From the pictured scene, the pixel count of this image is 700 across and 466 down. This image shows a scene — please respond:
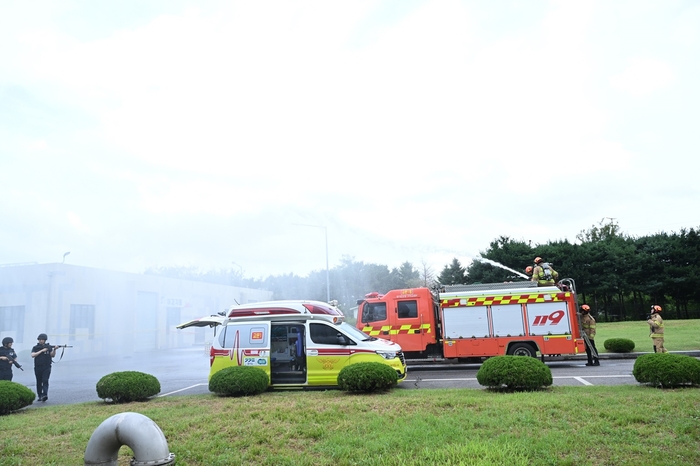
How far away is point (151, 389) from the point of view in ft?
32.3

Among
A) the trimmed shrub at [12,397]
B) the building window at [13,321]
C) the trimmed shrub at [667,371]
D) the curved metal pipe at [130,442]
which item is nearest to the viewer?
the curved metal pipe at [130,442]

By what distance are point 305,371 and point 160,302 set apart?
2314 cm

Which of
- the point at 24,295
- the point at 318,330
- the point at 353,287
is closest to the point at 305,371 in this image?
the point at 318,330

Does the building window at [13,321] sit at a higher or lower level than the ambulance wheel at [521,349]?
higher

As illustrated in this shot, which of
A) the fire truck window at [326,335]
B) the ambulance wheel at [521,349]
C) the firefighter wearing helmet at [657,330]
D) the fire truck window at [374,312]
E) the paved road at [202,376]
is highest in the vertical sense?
the fire truck window at [374,312]

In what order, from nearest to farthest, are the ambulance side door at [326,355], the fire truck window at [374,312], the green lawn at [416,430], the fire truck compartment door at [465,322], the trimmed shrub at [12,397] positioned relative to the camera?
the green lawn at [416,430]
the trimmed shrub at [12,397]
the ambulance side door at [326,355]
the fire truck compartment door at [465,322]
the fire truck window at [374,312]

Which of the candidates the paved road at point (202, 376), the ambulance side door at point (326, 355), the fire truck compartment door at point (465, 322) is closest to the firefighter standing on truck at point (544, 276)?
the fire truck compartment door at point (465, 322)

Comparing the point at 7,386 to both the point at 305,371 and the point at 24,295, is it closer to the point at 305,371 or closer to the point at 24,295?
the point at 305,371

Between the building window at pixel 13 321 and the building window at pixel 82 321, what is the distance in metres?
2.18

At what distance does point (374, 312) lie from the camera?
16406mm

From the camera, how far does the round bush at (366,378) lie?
9078 mm

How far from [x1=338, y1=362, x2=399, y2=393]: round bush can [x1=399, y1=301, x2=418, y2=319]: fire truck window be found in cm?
675

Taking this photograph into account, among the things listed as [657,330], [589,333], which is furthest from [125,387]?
[657,330]

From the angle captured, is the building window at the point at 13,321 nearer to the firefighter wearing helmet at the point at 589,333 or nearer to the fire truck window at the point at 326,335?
the fire truck window at the point at 326,335
